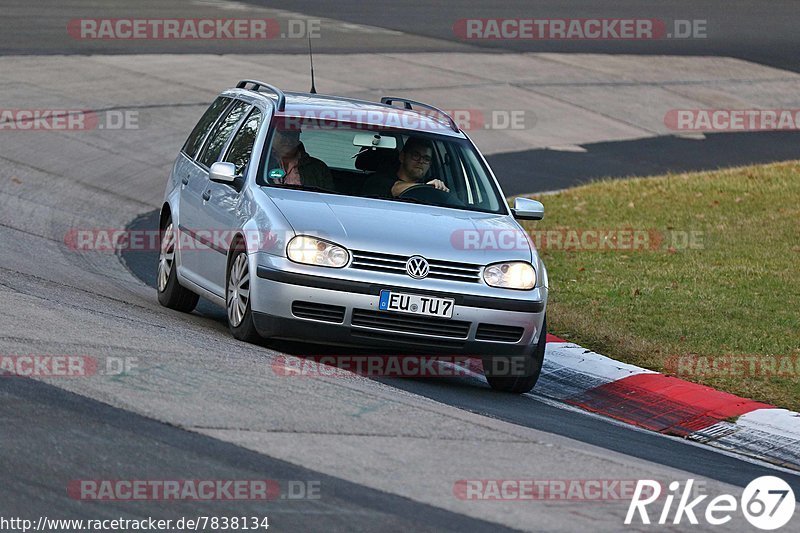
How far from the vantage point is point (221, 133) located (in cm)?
1075

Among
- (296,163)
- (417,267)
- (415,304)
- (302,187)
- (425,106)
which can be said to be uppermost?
(425,106)

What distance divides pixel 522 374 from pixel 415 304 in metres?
1.04

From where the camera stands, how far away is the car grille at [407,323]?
8.60 m

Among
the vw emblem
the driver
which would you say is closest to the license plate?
the vw emblem

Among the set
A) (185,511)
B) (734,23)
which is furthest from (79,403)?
(734,23)

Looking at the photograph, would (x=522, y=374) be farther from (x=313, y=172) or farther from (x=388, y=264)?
(x=313, y=172)

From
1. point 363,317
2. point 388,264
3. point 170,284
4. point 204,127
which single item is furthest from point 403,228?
point 204,127

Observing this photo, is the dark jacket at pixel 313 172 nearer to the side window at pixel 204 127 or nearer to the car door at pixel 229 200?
the car door at pixel 229 200

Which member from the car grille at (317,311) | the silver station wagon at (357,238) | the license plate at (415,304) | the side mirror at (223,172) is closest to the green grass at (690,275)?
the silver station wagon at (357,238)

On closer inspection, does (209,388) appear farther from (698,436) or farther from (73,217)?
(73,217)

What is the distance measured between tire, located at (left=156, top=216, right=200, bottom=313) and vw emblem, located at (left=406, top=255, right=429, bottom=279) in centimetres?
271

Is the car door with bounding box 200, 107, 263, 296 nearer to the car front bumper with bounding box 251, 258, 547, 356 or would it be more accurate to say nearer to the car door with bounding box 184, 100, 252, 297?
the car door with bounding box 184, 100, 252, 297

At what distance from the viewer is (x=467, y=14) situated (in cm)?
3456

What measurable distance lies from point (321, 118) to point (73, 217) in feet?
19.0
